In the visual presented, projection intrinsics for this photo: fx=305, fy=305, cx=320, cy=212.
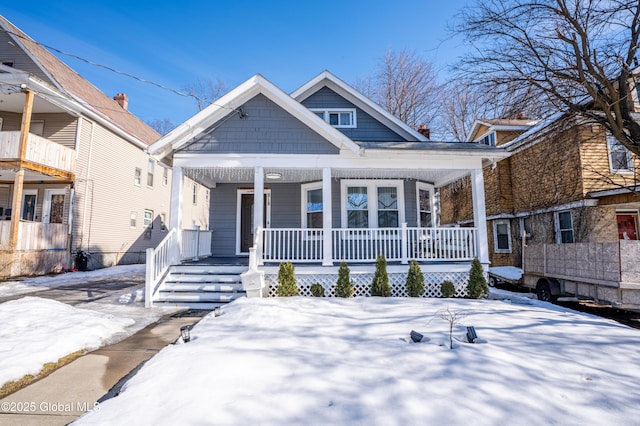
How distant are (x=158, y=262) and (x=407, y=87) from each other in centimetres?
2076

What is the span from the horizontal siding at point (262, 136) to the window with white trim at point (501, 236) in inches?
437

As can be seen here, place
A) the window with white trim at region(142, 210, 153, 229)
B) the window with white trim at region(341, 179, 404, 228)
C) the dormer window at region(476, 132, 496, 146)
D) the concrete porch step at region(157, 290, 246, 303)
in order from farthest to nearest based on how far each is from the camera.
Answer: the window with white trim at region(142, 210, 153, 229) < the dormer window at region(476, 132, 496, 146) < the window with white trim at region(341, 179, 404, 228) < the concrete porch step at region(157, 290, 246, 303)

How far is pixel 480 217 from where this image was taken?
8.20m

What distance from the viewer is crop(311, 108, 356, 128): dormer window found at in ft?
36.3

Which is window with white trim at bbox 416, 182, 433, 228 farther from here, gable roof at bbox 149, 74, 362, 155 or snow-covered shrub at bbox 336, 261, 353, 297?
snow-covered shrub at bbox 336, 261, 353, 297

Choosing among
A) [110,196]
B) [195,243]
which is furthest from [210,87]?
[195,243]

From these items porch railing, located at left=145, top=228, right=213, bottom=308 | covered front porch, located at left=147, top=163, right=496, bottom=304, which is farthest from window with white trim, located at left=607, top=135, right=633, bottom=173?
porch railing, located at left=145, top=228, right=213, bottom=308

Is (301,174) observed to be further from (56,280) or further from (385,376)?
(56,280)

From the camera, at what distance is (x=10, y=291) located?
8492 millimetres

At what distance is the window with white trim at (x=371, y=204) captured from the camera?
390 inches

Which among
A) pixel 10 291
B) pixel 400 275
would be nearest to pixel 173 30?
pixel 10 291

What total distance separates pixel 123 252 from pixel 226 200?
828 centimetres

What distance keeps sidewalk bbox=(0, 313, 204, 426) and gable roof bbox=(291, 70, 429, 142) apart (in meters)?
8.96

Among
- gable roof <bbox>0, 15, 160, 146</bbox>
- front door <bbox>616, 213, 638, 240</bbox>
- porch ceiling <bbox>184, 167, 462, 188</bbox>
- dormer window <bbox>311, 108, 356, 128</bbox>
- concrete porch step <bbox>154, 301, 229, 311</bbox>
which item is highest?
gable roof <bbox>0, 15, 160, 146</bbox>
